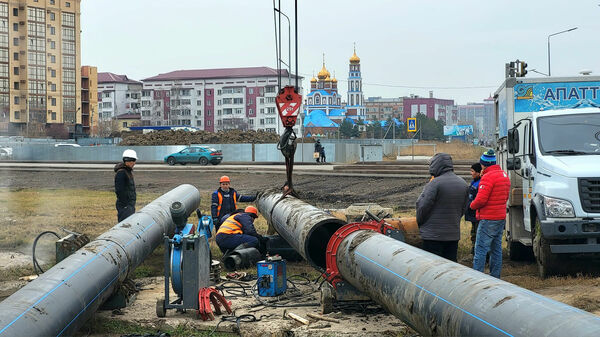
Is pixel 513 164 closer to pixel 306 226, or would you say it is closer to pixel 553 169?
pixel 553 169

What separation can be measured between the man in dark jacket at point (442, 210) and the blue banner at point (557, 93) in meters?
3.44

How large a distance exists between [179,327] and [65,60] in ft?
70.6

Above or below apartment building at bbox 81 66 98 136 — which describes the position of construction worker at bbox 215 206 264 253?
below

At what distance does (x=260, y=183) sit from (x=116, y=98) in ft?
401

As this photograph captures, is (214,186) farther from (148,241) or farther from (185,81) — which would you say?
(185,81)

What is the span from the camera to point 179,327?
7945 mm

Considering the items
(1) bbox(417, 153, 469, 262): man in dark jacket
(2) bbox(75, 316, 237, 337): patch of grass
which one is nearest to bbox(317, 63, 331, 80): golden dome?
(1) bbox(417, 153, 469, 262): man in dark jacket

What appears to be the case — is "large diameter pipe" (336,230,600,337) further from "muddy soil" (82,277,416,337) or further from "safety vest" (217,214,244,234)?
"safety vest" (217,214,244,234)

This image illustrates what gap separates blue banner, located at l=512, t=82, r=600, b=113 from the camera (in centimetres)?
1180

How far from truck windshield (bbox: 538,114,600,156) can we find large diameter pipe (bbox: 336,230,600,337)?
3752mm

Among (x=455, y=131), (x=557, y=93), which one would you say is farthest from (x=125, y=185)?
(x=455, y=131)

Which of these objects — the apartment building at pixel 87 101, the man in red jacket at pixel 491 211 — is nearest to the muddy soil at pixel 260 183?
the man in red jacket at pixel 491 211

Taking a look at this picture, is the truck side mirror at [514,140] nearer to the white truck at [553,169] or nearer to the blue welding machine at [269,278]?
the white truck at [553,169]

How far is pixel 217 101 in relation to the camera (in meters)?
140
